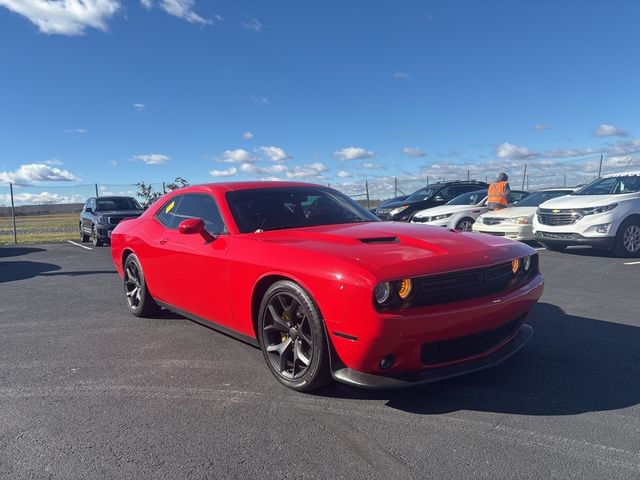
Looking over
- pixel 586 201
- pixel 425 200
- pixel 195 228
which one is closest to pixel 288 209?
pixel 195 228

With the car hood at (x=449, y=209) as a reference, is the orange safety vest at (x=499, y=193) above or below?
above

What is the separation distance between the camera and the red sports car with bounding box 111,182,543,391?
2.86m

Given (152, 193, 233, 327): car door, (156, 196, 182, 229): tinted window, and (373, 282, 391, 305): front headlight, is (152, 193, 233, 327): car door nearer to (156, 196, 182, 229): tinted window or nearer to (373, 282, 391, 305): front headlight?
(156, 196, 182, 229): tinted window

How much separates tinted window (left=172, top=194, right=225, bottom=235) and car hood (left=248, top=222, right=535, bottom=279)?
0.55 meters

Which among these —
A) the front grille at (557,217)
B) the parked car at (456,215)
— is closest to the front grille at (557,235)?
the front grille at (557,217)

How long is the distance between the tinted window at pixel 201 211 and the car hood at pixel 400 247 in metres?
0.55

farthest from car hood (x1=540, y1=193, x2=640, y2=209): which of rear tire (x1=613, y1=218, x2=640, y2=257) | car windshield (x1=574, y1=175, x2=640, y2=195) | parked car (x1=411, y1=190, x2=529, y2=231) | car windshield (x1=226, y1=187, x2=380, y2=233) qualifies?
car windshield (x1=226, y1=187, x2=380, y2=233)

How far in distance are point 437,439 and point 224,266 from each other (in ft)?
6.43

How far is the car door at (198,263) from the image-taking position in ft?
12.9

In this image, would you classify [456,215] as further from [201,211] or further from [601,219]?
[201,211]

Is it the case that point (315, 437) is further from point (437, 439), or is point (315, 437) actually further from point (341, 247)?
point (341, 247)

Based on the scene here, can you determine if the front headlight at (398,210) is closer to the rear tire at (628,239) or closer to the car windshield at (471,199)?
the car windshield at (471,199)

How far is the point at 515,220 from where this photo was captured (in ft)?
36.7

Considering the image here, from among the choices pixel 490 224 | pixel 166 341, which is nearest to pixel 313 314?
pixel 166 341
